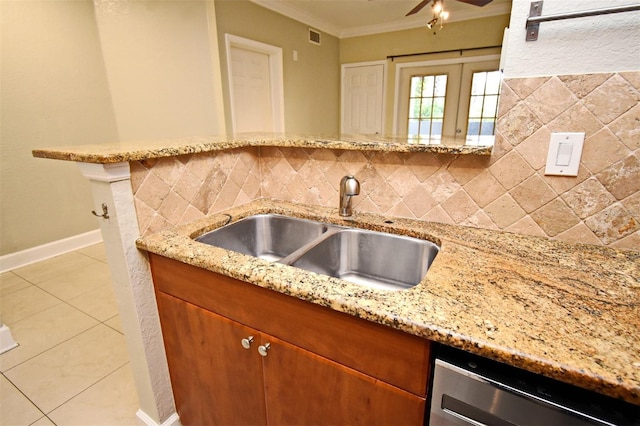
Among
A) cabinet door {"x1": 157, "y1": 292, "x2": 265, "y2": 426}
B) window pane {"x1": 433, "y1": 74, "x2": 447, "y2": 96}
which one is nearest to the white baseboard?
cabinet door {"x1": 157, "y1": 292, "x2": 265, "y2": 426}

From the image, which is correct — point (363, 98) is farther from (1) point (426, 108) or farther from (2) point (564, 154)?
(2) point (564, 154)

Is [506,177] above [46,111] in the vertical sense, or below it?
below

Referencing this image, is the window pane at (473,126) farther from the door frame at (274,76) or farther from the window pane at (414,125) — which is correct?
the door frame at (274,76)

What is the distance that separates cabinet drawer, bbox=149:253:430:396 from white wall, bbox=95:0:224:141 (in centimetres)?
278

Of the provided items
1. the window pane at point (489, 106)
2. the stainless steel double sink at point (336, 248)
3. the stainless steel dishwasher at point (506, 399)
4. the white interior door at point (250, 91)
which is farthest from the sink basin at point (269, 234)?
the window pane at point (489, 106)

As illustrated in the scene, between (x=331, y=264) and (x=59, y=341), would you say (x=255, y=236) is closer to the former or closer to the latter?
(x=331, y=264)

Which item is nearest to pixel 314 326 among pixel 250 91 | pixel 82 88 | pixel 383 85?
pixel 82 88

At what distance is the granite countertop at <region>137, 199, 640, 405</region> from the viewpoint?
0.51m

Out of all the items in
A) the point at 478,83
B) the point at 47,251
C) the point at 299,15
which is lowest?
the point at 47,251

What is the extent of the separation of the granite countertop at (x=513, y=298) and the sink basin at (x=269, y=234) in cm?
26

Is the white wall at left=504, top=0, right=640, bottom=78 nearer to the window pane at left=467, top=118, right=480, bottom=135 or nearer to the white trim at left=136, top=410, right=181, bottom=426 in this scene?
the white trim at left=136, top=410, right=181, bottom=426

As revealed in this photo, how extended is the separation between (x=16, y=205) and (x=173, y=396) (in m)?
2.53

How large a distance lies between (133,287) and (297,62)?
4.12m

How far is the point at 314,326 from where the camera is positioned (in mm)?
765
